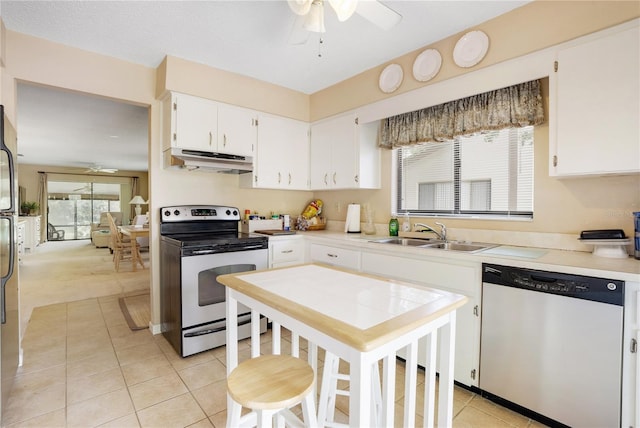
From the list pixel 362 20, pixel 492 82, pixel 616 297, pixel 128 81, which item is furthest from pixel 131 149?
pixel 616 297

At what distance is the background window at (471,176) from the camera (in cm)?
227

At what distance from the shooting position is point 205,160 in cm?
272

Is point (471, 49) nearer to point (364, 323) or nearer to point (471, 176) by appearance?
point (471, 176)

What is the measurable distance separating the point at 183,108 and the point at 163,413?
228cm

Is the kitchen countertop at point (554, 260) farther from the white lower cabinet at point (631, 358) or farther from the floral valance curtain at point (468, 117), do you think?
the floral valance curtain at point (468, 117)

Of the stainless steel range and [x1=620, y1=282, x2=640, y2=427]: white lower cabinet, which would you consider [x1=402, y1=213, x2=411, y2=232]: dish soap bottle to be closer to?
the stainless steel range

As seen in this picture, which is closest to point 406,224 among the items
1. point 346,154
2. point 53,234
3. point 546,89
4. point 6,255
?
point 346,154

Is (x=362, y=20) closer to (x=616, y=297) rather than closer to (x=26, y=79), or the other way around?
(x=616, y=297)

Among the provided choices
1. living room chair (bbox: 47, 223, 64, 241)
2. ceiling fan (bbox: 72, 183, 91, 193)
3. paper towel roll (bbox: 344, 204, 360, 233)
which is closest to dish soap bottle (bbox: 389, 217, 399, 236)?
paper towel roll (bbox: 344, 204, 360, 233)

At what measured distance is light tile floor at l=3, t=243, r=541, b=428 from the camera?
5.68 feet

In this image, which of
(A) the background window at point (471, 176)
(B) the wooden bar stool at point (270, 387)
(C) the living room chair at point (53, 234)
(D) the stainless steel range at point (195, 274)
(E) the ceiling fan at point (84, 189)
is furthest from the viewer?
(E) the ceiling fan at point (84, 189)

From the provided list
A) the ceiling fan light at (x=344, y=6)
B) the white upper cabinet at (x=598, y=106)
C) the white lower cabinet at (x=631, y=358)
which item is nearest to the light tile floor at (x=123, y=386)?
the white lower cabinet at (x=631, y=358)

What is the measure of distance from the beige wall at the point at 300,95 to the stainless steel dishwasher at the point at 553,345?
0.67 m

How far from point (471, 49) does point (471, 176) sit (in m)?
0.96
